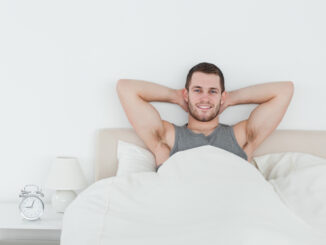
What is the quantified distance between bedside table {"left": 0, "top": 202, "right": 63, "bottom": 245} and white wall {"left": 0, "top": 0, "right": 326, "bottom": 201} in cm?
20

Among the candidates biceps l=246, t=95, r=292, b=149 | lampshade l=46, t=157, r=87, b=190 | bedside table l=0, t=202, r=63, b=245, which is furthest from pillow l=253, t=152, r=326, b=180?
bedside table l=0, t=202, r=63, b=245

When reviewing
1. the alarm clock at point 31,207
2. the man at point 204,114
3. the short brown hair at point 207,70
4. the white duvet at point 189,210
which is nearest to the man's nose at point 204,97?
the man at point 204,114

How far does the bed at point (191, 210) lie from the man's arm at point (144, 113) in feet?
1.55

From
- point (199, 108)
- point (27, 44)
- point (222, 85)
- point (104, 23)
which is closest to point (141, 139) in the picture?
point (199, 108)

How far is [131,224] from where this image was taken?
1.42 m

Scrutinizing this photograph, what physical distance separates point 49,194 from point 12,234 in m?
0.33

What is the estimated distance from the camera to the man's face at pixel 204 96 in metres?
2.20

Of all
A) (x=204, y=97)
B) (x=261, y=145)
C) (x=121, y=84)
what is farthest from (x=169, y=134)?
(x=261, y=145)

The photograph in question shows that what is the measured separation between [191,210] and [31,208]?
985 millimetres

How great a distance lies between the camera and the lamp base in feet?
7.00

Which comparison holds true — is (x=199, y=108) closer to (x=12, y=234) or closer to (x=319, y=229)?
(x=319, y=229)

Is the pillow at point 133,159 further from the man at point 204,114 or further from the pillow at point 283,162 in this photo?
the pillow at point 283,162

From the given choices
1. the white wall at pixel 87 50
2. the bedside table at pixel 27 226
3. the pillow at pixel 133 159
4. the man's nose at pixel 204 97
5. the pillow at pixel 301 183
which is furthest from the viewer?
the white wall at pixel 87 50

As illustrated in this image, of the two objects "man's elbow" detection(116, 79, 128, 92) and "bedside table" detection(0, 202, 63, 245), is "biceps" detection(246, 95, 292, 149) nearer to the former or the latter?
"man's elbow" detection(116, 79, 128, 92)
